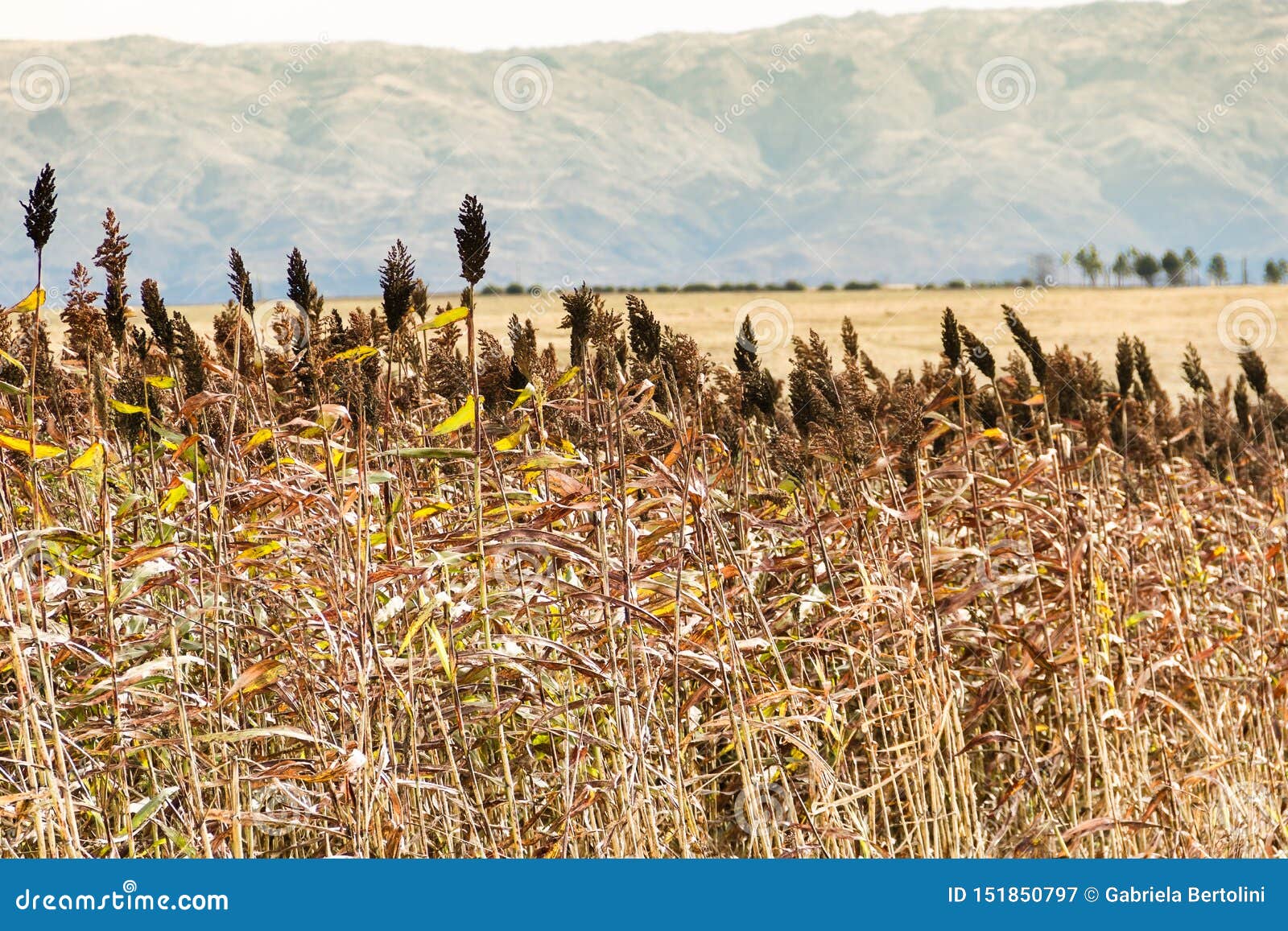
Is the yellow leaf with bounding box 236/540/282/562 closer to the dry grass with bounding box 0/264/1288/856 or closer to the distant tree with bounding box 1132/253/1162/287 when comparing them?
→ the dry grass with bounding box 0/264/1288/856

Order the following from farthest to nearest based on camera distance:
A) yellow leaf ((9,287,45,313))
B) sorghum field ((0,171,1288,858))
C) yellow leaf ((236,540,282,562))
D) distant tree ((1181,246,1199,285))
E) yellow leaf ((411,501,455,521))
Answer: distant tree ((1181,246,1199,285)) < yellow leaf ((411,501,455,521)) < yellow leaf ((236,540,282,562)) < sorghum field ((0,171,1288,858)) < yellow leaf ((9,287,45,313))

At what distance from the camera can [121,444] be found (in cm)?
330

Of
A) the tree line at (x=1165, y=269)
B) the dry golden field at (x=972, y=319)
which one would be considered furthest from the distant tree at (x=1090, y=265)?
the dry golden field at (x=972, y=319)

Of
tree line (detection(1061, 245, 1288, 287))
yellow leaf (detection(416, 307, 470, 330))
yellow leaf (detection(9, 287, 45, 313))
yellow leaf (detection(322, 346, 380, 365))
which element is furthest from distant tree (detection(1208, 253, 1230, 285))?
yellow leaf (detection(9, 287, 45, 313))

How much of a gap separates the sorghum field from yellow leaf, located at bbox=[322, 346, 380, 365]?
0.01 m

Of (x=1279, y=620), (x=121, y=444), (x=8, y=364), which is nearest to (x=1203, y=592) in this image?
(x=1279, y=620)

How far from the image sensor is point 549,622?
9.61 feet

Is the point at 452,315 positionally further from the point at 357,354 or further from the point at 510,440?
the point at 510,440

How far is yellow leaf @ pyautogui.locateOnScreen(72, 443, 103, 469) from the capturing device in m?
2.45

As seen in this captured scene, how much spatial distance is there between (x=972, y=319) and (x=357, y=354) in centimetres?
3010

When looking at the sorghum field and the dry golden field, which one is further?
the dry golden field

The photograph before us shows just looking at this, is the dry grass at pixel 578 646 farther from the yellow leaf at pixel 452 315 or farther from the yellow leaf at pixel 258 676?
the yellow leaf at pixel 452 315

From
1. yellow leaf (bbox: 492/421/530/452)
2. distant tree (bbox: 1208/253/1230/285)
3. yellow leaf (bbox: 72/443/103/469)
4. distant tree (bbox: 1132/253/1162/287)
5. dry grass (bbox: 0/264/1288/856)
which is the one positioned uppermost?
distant tree (bbox: 1132/253/1162/287)

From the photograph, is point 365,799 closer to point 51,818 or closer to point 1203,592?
point 51,818
